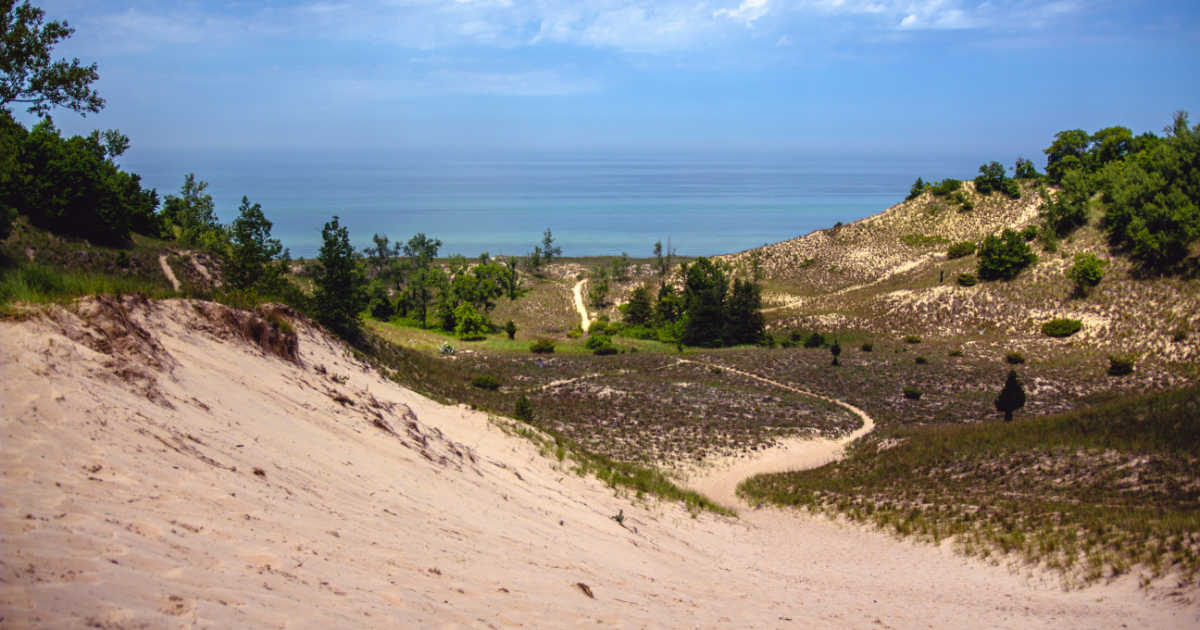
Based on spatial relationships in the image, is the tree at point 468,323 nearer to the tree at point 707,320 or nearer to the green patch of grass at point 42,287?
the tree at point 707,320

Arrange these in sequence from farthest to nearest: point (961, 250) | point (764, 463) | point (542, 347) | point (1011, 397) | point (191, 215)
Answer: point (961, 250)
point (191, 215)
point (542, 347)
point (1011, 397)
point (764, 463)

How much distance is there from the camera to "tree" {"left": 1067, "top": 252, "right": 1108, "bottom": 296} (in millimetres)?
54688

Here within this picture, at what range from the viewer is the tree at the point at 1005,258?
2441 inches

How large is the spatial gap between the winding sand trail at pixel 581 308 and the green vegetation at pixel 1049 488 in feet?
184

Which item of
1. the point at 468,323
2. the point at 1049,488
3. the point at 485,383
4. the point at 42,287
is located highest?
the point at 42,287

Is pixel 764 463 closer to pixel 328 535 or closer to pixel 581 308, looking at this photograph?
pixel 328 535

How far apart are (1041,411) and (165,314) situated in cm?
3573

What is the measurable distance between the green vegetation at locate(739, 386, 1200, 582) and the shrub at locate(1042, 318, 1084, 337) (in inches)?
1397

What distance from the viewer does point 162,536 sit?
208 inches

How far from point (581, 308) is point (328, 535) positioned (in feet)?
266

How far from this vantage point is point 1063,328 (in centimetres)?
5075

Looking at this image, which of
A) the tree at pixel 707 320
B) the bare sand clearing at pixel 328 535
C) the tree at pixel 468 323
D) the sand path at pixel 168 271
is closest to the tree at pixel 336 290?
the sand path at pixel 168 271

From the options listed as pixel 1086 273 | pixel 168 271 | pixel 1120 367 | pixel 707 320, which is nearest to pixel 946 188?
pixel 1086 273

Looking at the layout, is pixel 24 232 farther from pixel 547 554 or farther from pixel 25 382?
pixel 547 554
